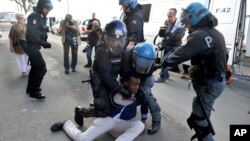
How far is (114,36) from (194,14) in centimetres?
95

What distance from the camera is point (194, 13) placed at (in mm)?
2797

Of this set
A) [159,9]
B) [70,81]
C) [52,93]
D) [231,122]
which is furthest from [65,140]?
[159,9]

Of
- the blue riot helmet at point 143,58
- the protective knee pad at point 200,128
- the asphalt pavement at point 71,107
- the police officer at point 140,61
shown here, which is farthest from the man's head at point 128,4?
the protective knee pad at point 200,128

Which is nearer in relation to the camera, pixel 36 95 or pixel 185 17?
pixel 185 17

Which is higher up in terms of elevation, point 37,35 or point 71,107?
point 37,35

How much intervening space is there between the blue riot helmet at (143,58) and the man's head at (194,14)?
508 mm

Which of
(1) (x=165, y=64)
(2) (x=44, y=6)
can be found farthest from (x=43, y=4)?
(1) (x=165, y=64)

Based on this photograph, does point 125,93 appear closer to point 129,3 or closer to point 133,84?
point 133,84

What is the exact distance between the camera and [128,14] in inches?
166

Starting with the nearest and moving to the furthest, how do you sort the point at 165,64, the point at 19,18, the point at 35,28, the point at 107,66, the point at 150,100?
the point at 165,64
the point at 107,66
the point at 150,100
the point at 35,28
the point at 19,18

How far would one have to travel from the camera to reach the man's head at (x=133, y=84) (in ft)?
10.3

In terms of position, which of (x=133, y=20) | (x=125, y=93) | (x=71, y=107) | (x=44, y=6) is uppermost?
(x=44, y=6)

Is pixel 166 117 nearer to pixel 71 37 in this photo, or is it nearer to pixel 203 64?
pixel 203 64

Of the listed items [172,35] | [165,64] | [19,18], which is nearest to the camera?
[165,64]
